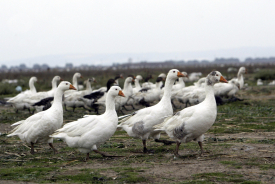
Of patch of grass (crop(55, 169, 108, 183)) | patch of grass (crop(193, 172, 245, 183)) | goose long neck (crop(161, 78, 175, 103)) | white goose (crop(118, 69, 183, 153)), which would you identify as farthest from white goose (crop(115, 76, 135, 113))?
patch of grass (crop(193, 172, 245, 183))

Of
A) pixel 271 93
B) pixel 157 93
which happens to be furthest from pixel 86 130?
pixel 271 93

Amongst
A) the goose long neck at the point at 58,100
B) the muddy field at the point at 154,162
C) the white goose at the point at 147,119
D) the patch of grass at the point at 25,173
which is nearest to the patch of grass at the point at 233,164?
the muddy field at the point at 154,162

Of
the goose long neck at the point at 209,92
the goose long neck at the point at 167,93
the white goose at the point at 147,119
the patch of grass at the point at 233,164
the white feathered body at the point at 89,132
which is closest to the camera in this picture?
the patch of grass at the point at 233,164

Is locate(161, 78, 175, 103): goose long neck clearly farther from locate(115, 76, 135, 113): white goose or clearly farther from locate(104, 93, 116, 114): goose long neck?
locate(115, 76, 135, 113): white goose

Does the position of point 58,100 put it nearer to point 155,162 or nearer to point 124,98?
point 155,162

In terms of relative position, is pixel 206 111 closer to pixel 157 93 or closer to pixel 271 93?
pixel 157 93

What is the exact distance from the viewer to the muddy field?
20.0ft

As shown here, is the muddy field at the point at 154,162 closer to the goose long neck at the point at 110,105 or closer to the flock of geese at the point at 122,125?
the flock of geese at the point at 122,125

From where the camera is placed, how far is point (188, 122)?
7.68 m

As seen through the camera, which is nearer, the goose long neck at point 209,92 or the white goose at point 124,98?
the goose long neck at point 209,92

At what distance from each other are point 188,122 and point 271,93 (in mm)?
16725

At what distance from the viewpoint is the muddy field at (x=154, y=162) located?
20.0 ft

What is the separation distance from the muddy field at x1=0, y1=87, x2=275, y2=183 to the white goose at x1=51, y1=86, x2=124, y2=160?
1.16 feet

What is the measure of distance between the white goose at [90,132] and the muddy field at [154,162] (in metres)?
0.35
